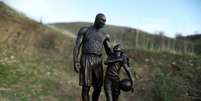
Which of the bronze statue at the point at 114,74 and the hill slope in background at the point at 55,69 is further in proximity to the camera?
the hill slope in background at the point at 55,69

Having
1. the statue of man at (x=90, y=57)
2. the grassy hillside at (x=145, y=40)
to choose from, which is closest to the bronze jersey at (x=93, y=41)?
the statue of man at (x=90, y=57)

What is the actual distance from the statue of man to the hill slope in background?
7.32m

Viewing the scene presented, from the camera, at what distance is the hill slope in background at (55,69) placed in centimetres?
1923

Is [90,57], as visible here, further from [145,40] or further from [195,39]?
[195,39]

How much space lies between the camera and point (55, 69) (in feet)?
70.7

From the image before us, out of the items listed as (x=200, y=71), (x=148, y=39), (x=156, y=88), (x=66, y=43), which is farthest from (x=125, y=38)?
(x=156, y=88)

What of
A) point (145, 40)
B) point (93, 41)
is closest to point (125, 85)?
point (93, 41)

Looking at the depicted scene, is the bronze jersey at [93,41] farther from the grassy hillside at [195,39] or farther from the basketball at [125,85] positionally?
the grassy hillside at [195,39]

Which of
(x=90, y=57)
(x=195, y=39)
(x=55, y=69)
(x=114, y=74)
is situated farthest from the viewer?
(x=195, y=39)

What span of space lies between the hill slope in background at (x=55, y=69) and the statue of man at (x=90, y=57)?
24.0ft

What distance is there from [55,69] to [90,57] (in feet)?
36.4

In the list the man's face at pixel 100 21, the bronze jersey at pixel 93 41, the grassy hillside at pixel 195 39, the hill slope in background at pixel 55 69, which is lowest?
the hill slope in background at pixel 55 69

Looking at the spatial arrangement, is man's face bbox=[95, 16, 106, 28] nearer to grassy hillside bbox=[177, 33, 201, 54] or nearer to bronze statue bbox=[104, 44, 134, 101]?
bronze statue bbox=[104, 44, 134, 101]

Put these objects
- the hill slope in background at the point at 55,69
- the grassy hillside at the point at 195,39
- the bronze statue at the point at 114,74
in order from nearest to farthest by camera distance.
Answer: the bronze statue at the point at 114,74 → the hill slope in background at the point at 55,69 → the grassy hillside at the point at 195,39
